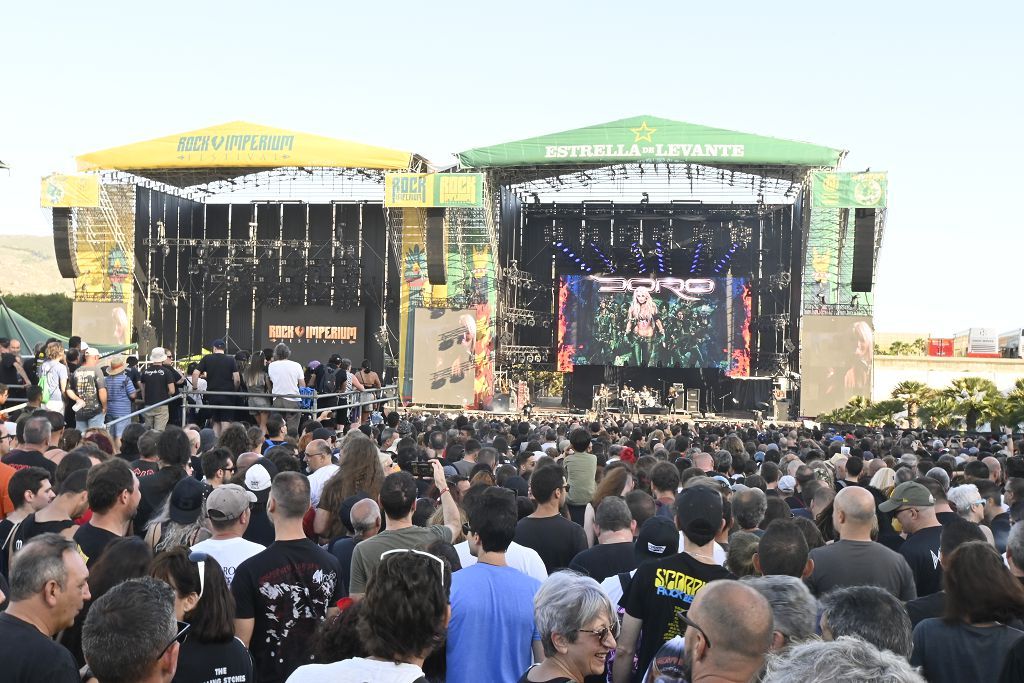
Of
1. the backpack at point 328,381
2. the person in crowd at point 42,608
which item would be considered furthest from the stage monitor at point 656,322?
the person in crowd at point 42,608

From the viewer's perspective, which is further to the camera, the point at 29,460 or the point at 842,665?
the point at 29,460

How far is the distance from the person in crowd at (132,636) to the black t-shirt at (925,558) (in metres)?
4.20

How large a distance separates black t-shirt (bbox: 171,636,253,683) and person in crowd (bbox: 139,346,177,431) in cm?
896

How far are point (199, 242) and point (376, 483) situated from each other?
38198mm

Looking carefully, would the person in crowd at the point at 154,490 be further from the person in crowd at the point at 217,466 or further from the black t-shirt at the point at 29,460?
the black t-shirt at the point at 29,460

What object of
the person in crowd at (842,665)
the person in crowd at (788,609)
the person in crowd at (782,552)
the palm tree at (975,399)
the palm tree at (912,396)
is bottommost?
the palm tree at (912,396)

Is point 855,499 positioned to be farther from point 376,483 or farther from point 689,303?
point 689,303

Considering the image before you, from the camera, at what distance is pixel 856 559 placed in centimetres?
512

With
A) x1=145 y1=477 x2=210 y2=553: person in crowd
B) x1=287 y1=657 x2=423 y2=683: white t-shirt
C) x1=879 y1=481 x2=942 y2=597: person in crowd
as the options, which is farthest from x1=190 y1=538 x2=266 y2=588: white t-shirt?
x1=879 y1=481 x2=942 y2=597: person in crowd

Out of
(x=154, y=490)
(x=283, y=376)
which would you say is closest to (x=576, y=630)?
(x=154, y=490)

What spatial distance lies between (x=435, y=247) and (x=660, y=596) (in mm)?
34081

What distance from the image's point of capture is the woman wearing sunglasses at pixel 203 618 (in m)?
3.68

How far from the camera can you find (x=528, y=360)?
44781mm

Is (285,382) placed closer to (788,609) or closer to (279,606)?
(279,606)
